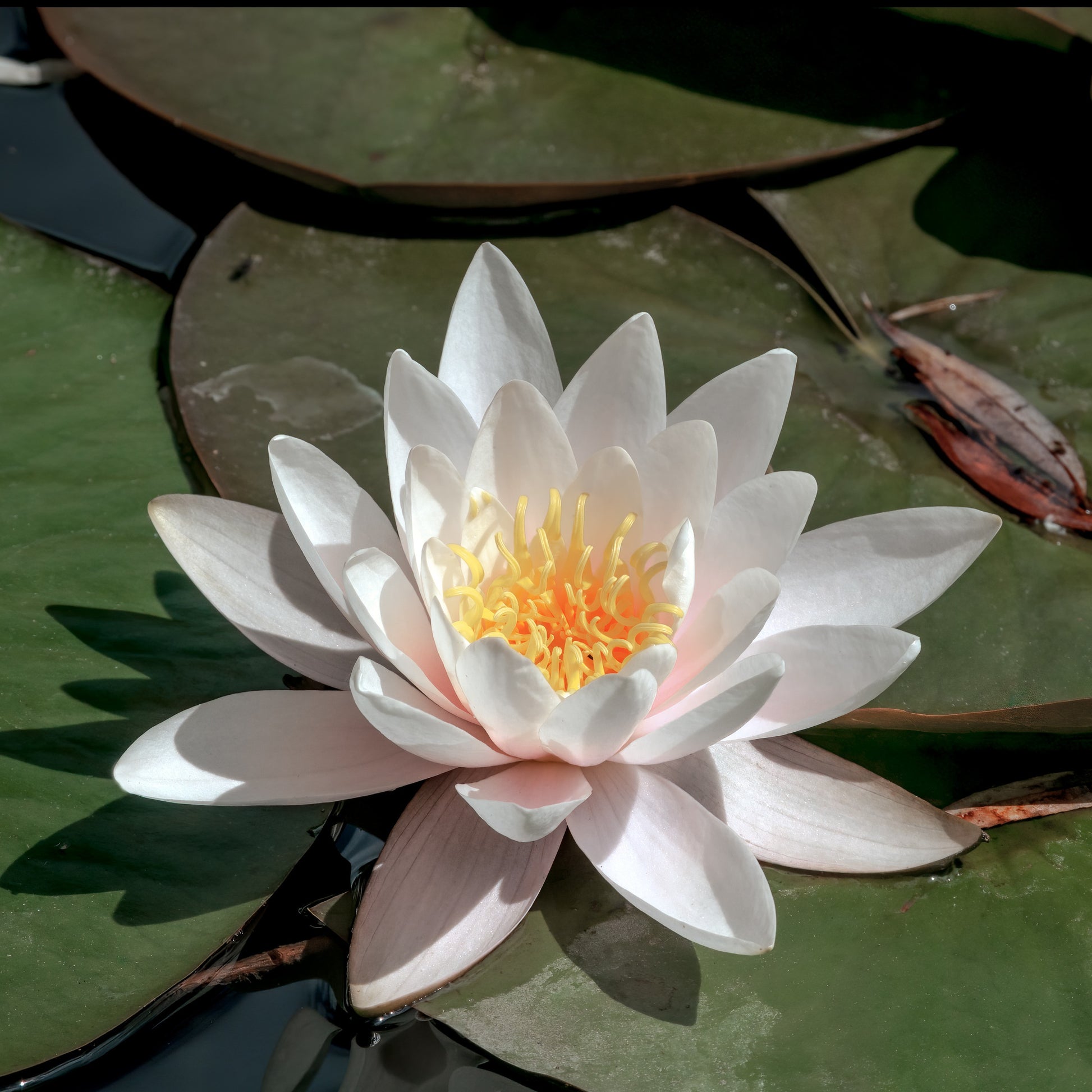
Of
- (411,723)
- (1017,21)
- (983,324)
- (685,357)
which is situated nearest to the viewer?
(411,723)

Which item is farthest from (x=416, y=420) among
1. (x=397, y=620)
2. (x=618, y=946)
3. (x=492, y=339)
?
(x=618, y=946)

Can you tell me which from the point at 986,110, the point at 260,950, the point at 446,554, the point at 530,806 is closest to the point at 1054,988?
the point at 530,806

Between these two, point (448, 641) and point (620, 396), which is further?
point (620, 396)

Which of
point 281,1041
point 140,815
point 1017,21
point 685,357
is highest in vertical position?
point 1017,21

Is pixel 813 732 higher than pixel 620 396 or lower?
lower

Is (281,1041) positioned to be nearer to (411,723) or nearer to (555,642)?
(411,723)

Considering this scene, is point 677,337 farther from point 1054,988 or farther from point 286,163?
point 1054,988

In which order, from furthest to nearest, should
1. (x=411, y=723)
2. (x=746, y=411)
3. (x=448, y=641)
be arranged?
(x=746, y=411) < (x=448, y=641) < (x=411, y=723)
